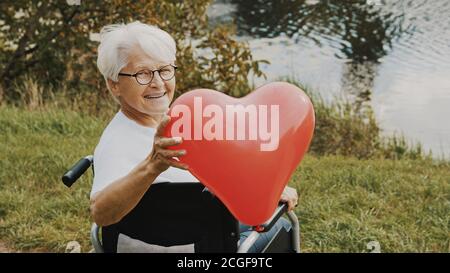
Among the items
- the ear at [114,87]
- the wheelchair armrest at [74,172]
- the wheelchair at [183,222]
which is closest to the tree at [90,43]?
the wheelchair armrest at [74,172]

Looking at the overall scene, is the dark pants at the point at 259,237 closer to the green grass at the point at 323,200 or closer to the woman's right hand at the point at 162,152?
the woman's right hand at the point at 162,152

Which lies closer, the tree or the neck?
the neck

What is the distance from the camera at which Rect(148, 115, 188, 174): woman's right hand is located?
5.10ft

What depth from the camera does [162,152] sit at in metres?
1.56

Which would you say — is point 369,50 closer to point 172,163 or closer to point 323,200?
point 323,200

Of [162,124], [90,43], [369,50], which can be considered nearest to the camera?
[162,124]

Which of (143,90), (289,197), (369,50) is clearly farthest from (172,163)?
(369,50)

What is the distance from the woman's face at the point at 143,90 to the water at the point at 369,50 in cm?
289

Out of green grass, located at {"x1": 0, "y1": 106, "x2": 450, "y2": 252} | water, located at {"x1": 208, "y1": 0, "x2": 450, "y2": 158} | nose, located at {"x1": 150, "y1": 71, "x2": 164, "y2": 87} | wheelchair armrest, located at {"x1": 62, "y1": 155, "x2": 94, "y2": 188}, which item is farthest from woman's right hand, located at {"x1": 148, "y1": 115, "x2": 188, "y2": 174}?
water, located at {"x1": 208, "y1": 0, "x2": 450, "y2": 158}

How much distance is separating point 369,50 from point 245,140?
558cm

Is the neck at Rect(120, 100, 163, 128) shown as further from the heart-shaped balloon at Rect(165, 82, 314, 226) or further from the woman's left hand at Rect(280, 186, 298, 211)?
the woman's left hand at Rect(280, 186, 298, 211)

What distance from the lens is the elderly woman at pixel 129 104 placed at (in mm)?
1708

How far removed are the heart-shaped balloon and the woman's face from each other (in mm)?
181
